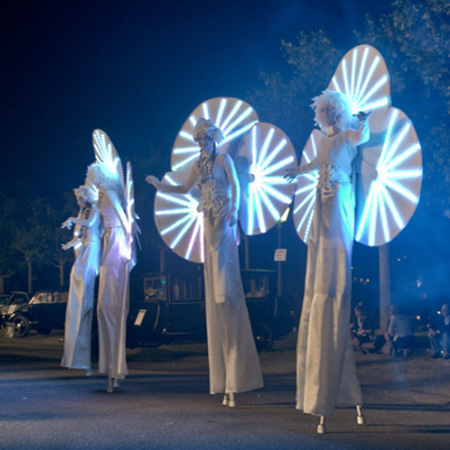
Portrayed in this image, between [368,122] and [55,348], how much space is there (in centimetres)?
1384

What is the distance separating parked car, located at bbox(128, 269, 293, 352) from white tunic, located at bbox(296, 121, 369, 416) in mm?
10567

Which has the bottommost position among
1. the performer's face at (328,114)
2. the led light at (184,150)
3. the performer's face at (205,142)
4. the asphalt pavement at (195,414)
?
the asphalt pavement at (195,414)

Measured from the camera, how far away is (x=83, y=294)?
34.0 ft

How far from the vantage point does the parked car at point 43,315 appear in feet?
77.3

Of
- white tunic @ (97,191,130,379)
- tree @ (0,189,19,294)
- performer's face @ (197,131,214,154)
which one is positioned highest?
tree @ (0,189,19,294)

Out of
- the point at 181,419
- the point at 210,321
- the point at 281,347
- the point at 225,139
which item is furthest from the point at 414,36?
the point at 181,419

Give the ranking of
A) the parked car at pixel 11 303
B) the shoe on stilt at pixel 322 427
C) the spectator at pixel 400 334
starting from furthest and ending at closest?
the parked car at pixel 11 303 < the spectator at pixel 400 334 < the shoe on stilt at pixel 322 427

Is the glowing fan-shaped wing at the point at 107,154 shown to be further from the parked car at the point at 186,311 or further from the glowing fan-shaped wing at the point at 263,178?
the parked car at the point at 186,311

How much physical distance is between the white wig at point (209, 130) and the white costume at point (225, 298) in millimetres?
283

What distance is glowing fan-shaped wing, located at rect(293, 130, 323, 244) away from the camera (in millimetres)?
7191

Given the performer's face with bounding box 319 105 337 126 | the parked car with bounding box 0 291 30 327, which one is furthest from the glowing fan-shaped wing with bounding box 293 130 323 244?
the parked car with bounding box 0 291 30 327

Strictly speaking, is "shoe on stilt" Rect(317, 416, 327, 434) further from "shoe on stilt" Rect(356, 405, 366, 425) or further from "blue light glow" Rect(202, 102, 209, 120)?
"blue light glow" Rect(202, 102, 209, 120)

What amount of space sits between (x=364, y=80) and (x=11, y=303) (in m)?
25.5

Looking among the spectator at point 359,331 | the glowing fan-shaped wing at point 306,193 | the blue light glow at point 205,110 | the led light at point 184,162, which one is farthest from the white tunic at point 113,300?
the spectator at point 359,331
